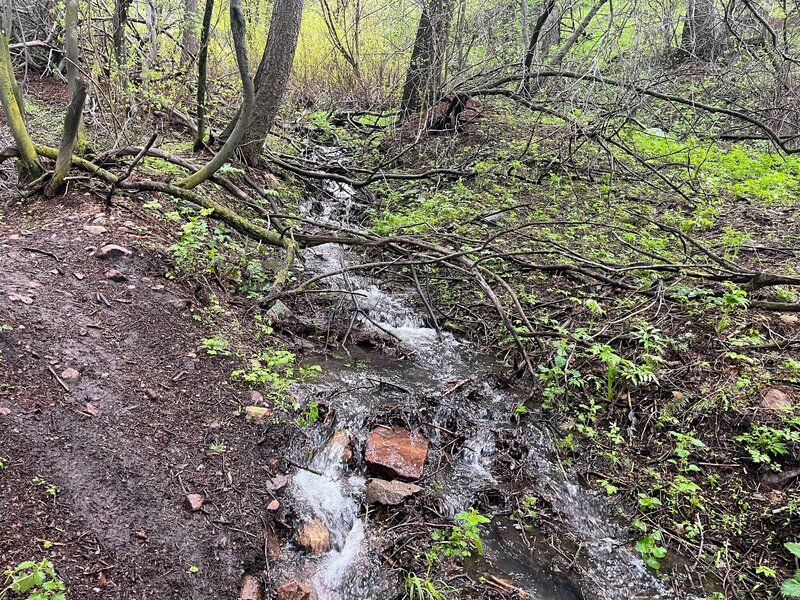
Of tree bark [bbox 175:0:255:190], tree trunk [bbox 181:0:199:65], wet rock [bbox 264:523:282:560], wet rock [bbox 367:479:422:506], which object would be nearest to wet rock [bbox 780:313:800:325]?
wet rock [bbox 367:479:422:506]

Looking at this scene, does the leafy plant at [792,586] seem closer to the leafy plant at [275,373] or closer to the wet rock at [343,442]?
the wet rock at [343,442]

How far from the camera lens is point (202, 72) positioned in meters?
4.86

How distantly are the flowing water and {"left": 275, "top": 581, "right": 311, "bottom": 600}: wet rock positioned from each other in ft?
0.42

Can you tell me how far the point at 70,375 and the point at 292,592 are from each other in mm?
1579

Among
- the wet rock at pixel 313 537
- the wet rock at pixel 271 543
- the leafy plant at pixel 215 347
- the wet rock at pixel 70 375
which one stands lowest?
the wet rock at pixel 313 537

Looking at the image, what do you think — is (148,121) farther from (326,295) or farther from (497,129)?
(497,129)

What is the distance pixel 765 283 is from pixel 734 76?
16.7 feet

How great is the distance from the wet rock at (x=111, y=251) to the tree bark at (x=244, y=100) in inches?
44.7

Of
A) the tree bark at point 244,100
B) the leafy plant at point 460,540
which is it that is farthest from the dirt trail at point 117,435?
the tree bark at point 244,100

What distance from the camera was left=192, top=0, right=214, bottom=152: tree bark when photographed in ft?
14.3

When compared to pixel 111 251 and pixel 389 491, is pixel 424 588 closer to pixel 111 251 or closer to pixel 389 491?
pixel 389 491

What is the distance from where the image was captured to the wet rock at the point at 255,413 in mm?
2967

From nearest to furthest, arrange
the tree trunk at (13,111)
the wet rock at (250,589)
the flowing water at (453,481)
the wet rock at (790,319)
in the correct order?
the wet rock at (250,589)
the flowing water at (453,481)
the wet rock at (790,319)
the tree trunk at (13,111)

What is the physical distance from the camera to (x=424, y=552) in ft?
8.48
